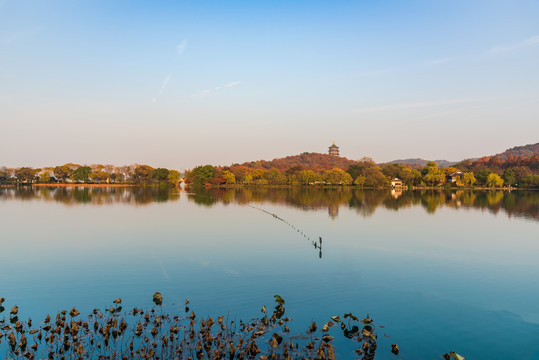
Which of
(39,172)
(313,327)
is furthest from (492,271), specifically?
(39,172)

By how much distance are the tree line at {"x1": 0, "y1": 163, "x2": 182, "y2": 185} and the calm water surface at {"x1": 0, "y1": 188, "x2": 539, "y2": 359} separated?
93.3 metres

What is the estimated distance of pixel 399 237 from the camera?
24.7 meters

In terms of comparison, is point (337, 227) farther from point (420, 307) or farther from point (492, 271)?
point (420, 307)

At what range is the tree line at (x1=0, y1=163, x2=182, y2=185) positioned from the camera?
120 metres

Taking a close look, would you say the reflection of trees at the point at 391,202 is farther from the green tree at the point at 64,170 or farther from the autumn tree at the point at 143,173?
the green tree at the point at 64,170

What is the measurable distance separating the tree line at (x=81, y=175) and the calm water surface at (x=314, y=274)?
93257 millimetres

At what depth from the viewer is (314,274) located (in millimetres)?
15117

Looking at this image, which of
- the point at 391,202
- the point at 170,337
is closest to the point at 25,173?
the point at 391,202

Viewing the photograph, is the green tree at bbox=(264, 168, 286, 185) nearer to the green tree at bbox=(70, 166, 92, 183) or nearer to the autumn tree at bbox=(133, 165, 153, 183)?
the autumn tree at bbox=(133, 165, 153, 183)

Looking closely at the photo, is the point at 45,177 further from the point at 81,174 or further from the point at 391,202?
the point at 391,202

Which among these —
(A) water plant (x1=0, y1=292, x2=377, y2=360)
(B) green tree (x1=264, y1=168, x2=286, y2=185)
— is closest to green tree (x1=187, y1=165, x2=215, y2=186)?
(B) green tree (x1=264, y1=168, x2=286, y2=185)

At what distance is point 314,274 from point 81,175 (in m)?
A: 123

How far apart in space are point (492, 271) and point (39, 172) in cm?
13899

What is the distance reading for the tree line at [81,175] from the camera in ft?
392
